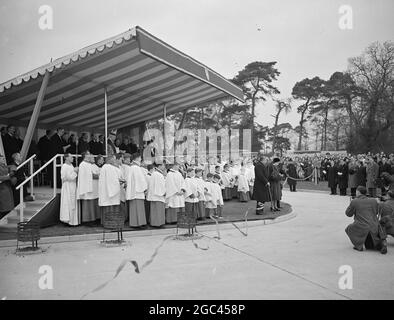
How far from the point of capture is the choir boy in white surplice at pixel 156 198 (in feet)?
37.1

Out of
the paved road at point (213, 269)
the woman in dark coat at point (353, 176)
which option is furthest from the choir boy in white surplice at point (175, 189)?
the woman in dark coat at point (353, 176)

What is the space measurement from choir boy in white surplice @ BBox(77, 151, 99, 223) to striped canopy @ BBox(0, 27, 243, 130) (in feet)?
8.88

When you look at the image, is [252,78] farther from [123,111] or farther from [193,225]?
[193,225]

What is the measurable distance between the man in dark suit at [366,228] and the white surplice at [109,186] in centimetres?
599

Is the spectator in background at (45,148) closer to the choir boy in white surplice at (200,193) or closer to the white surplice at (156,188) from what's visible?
the white surplice at (156,188)

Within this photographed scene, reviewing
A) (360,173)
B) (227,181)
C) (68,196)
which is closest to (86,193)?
(68,196)

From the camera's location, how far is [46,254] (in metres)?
→ 8.42

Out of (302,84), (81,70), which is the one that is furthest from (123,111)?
(302,84)

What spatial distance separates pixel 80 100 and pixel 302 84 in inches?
1475

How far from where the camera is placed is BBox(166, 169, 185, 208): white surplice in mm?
11539

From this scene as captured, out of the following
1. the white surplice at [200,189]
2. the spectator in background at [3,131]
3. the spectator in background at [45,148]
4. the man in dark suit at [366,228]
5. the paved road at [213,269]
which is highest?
the spectator in background at [3,131]

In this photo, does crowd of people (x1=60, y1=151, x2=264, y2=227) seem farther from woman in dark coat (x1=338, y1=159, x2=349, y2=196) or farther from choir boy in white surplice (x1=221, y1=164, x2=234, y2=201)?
woman in dark coat (x1=338, y1=159, x2=349, y2=196)

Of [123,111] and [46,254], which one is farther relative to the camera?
[123,111]

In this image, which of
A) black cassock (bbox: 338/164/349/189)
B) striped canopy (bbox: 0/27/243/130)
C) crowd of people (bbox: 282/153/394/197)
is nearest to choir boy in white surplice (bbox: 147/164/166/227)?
striped canopy (bbox: 0/27/243/130)
